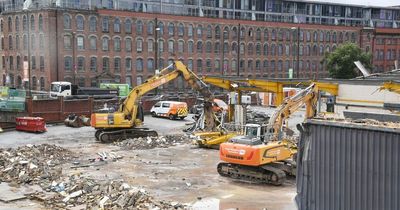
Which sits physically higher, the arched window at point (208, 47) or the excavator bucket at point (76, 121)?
the arched window at point (208, 47)

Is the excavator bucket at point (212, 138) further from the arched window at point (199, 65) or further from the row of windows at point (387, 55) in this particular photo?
the row of windows at point (387, 55)

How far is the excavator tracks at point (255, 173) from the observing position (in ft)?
71.6

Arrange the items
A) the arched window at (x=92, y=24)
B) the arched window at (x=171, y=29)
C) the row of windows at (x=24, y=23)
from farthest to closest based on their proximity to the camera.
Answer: the arched window at (x=171, y=29) → the arched window at (x=92, y=24) → the row of windows at (x=24, y=23)

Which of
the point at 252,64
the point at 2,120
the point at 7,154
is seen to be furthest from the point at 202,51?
the point at 7,154

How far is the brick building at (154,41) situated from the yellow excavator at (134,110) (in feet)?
98.3

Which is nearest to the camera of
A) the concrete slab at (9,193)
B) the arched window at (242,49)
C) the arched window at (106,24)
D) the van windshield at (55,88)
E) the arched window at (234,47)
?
the concrete slab at (9,193)

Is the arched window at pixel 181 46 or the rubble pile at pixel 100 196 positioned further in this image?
the arched window at pixel 181 46

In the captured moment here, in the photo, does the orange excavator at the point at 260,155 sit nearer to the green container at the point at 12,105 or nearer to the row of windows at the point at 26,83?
the green container at the point at 12,105

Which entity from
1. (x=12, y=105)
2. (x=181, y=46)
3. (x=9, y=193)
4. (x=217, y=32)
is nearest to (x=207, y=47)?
(x=217, y=32)

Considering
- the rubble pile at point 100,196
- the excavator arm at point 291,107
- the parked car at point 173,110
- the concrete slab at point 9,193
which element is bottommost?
the concrete slab at point 9,193

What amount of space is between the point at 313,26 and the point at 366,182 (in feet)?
263

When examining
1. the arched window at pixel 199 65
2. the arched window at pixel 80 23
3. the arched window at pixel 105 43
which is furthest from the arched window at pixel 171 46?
the arched window at pixel 80 23

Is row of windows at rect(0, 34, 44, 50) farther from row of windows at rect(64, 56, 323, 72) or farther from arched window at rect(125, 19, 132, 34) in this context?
arched window at rect(125, 19, 132, 34)

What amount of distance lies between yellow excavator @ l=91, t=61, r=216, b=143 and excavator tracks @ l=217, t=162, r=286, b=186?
430 inches
